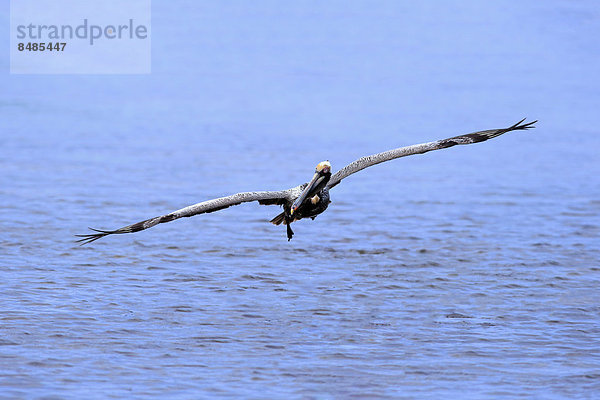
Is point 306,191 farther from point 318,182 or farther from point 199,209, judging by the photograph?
point 199,209

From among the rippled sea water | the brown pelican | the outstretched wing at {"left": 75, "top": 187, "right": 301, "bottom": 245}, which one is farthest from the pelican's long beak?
the rippled sea water

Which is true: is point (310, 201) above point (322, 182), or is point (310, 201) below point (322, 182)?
below

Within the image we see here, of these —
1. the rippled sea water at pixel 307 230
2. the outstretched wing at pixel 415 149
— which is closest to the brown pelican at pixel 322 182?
the outstretched wing at pixel 415 149

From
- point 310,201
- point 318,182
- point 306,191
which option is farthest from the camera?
point 310,201

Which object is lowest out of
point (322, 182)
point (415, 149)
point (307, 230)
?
point (307, 230)

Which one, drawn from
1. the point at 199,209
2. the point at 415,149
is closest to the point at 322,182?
the point at 415,149

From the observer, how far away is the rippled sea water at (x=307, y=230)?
18.3 metres

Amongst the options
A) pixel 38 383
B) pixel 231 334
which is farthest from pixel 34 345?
pixel 231 334

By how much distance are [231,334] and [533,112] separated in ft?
107

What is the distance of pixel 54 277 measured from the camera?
77.7 ft

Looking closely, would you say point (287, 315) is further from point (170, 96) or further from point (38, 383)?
point (170, 96)

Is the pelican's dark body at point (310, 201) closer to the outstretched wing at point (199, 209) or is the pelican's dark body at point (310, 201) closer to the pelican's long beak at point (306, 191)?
the pelican's long beak at point (306, 191)

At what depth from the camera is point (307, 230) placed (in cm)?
3028

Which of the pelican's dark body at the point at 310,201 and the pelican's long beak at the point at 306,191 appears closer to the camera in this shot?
the pelican's long beak at the point at 306,191
